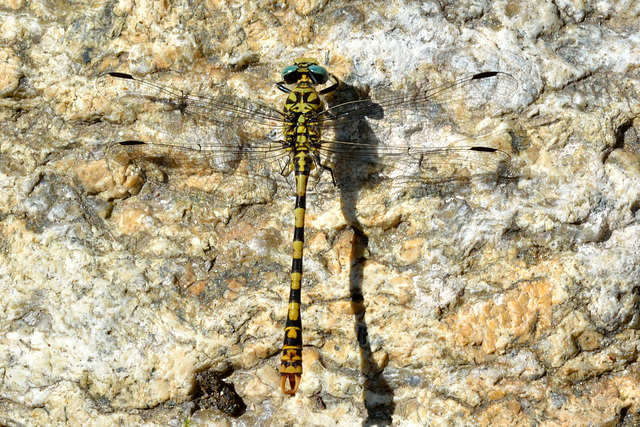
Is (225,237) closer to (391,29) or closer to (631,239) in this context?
(391,29)

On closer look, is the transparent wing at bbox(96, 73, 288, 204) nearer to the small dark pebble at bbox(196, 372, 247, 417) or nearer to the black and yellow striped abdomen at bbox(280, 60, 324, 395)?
the black and yellow striped abdomen at bbox(280, 60, 324, 395)

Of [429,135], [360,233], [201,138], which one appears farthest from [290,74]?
[360,233]

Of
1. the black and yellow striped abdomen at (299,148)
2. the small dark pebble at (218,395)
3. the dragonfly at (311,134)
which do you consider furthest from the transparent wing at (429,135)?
the small dark pebble at (218,395)

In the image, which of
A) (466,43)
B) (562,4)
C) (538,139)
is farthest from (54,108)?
(562,4)

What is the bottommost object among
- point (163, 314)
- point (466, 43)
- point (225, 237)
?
point (163, 314)

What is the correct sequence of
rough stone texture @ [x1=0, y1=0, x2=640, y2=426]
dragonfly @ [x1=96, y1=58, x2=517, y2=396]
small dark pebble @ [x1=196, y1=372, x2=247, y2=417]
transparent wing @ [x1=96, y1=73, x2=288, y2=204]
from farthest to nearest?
transparent wing @ [x1=96, y1=73, x2=288, y2=204] → dragonfly @ [x1=96, y1=58, x2=517, y2=396] → small dark pebble @ [x1=196, y1=372, x2=247, y2=417] → rough stone texture @ [x1=0, y1=0, x2=640, y2=426]

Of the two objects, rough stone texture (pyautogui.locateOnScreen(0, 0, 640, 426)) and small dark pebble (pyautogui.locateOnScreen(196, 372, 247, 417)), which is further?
small dark pebble (pyautogui.locateOnScreen(196, 372, 247, 417))

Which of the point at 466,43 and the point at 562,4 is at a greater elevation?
the point at 562,4

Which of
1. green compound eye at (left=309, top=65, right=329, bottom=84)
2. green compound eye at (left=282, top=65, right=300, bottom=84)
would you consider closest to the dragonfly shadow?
green compound eye at (left=309, top=65, right=329, bottom=84)

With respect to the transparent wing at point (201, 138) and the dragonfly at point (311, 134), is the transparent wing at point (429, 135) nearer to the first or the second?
the dragonfly at point (311, 134)
